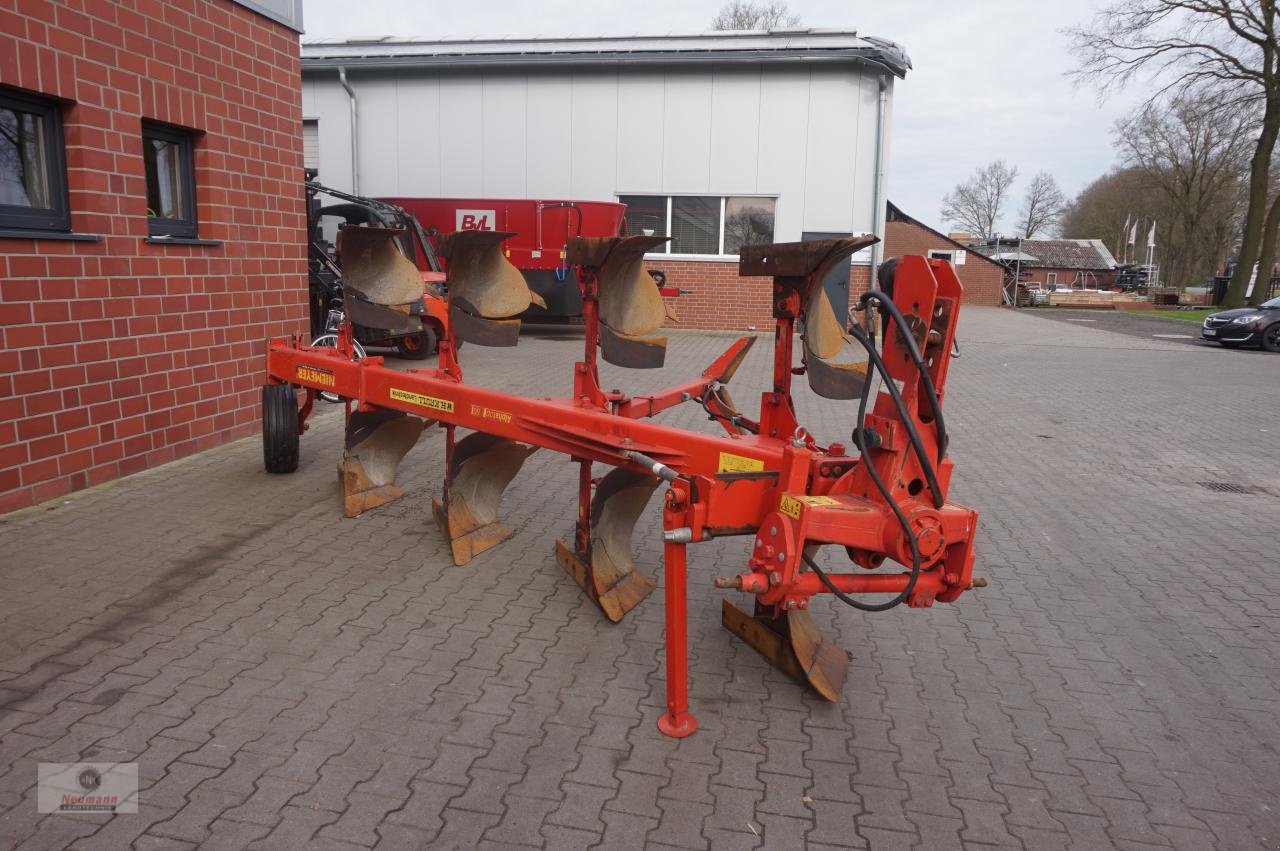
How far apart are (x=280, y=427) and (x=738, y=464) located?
4.18 meters

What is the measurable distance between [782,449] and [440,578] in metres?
2.20

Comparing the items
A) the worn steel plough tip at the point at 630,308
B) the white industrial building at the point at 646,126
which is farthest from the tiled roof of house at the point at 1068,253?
the worn steel plough tip at the point at 630,308

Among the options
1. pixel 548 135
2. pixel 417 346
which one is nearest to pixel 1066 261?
pixel 548 135

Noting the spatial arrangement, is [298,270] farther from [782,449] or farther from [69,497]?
[782,449]

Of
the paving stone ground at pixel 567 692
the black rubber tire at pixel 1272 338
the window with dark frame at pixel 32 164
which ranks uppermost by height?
the window with dark frame at pixel 32 164

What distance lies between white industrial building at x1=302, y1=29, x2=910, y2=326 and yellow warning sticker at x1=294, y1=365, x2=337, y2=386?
13.7 metres

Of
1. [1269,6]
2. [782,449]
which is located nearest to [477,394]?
[782,449]

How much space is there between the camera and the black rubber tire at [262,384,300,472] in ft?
20.8

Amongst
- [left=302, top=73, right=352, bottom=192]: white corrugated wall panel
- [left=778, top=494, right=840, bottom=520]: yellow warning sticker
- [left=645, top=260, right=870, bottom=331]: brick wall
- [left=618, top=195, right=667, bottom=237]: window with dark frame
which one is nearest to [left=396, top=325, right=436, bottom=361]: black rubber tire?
[left=645, top=260, right=870, bottom=331]: brick wall

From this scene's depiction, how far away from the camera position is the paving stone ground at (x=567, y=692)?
9.16 ft

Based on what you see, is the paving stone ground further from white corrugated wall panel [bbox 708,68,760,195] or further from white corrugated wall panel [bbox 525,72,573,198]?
white corrugated wall panel [bbox 525,72,573,198]

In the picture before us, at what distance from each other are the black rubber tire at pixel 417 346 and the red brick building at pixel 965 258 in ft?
114

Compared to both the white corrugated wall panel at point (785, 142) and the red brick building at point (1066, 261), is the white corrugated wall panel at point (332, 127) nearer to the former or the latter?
the white corrugated wall panel at point (785, 142)

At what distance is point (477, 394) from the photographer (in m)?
4.62
